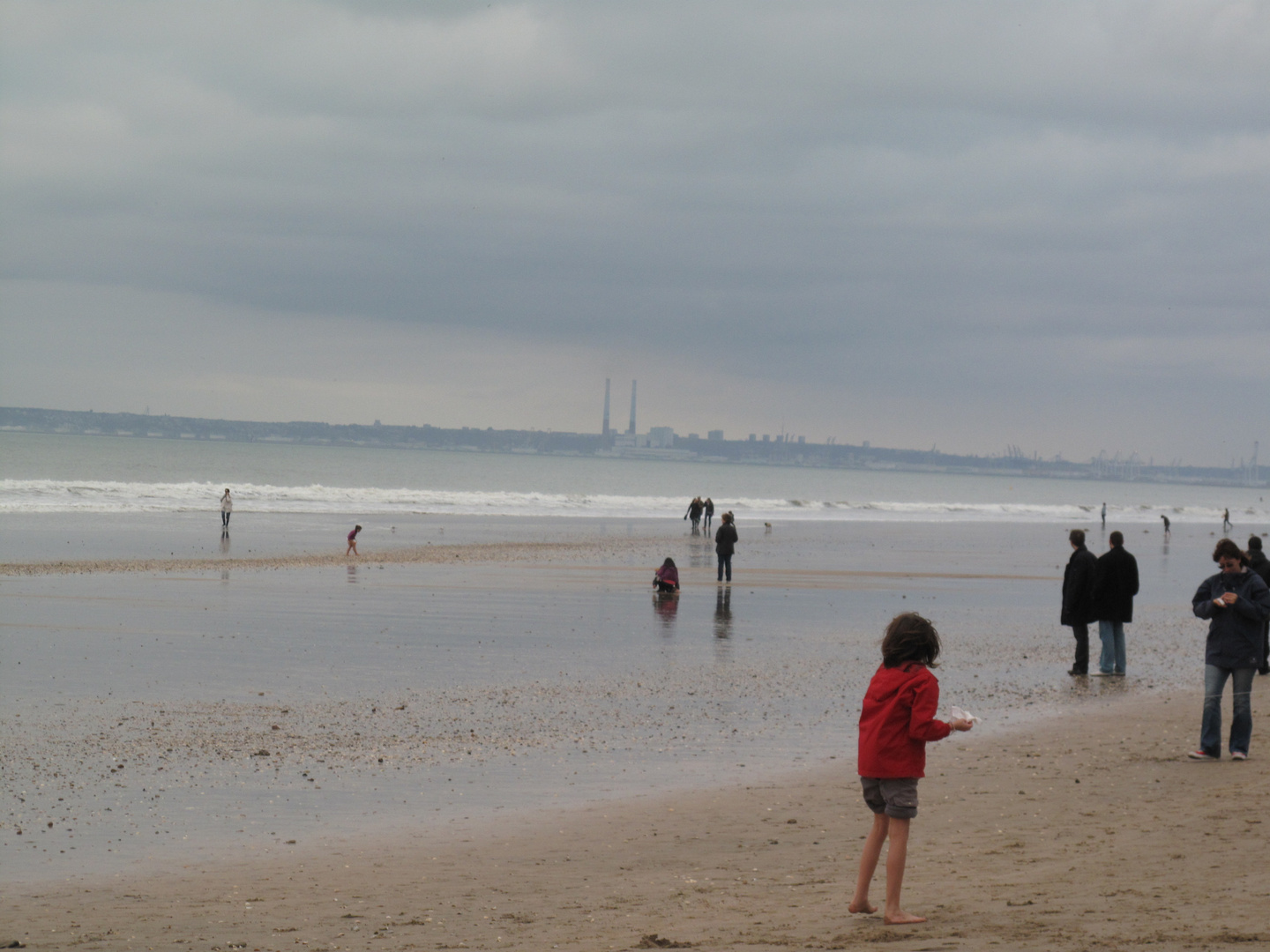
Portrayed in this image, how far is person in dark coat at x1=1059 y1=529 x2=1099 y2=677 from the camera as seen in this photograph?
580 inches

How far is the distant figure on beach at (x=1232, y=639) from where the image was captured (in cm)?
935

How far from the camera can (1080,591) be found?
1480 cm

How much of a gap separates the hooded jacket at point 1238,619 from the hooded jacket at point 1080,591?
204 inches

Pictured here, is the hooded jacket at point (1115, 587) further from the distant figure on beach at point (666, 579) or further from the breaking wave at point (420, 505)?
the breaking wave at point (420, 505)

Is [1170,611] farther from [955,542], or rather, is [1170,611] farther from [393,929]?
[955,542]

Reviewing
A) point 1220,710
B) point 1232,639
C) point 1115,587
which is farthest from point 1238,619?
point 1115,587

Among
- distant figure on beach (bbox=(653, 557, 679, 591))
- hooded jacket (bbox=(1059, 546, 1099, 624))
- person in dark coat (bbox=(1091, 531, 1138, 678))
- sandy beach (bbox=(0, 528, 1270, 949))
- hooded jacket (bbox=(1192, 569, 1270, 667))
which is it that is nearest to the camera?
sandy beach (bbox=(0, 528, 1270, 949))

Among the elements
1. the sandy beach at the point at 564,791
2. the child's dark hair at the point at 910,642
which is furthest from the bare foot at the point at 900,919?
the child's dark hair at the point at 910,642

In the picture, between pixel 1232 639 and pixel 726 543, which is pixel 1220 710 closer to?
pixel 1232 639

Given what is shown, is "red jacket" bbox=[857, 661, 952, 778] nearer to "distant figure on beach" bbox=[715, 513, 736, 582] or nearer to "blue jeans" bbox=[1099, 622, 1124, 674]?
"blue jeans" bbox=[1099, 622, 1124, 674]

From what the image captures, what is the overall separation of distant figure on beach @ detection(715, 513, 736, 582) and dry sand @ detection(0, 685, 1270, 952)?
56.1ft

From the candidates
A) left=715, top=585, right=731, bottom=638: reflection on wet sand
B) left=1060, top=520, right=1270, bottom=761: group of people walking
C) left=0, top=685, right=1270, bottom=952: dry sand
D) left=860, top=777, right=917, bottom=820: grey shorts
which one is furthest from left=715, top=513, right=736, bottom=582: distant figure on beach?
left=860, top=777, right=917, bottom=820: grey shorts

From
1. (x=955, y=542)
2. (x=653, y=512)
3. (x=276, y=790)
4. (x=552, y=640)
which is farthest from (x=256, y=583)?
(x=653, y=512)

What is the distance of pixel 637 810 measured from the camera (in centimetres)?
813
